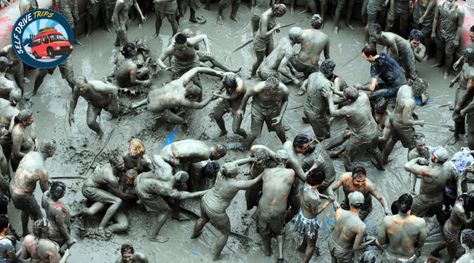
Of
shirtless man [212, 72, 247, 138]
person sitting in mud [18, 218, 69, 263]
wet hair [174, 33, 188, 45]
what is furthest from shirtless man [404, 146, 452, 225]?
person sitting in mud [18, 218, 69, 263]

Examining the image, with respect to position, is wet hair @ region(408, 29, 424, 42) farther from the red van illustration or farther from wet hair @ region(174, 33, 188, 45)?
the red van illustration

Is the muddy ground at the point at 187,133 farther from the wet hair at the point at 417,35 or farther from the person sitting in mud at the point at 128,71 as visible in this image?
the wet hair at the point at 417,35

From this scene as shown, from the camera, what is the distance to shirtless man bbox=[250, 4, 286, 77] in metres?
13.7

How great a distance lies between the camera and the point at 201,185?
11844mm

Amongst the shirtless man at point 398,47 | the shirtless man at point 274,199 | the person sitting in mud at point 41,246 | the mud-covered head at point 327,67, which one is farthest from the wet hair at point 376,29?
the person sitting in mud at point 41,246

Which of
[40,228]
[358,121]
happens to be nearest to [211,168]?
[358,121]

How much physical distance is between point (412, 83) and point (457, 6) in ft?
5.40

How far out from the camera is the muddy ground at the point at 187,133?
37.0 ft

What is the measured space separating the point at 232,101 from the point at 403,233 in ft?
12.5

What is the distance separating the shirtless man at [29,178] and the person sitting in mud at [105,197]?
0.74 metres

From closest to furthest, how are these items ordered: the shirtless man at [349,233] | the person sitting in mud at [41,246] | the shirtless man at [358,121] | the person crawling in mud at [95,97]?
the person sitting in mud at [41,246]
the shirtless man at [349,233]
the shirtless man at [358,121]
the person crawling in mud at [95,97]

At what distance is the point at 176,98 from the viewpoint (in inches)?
494

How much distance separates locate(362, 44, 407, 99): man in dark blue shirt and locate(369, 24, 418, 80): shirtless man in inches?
25.6

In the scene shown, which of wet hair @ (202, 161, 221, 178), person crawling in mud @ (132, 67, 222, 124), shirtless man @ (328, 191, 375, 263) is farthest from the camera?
person crawling in mud @ (132, 67, 222, 124)
